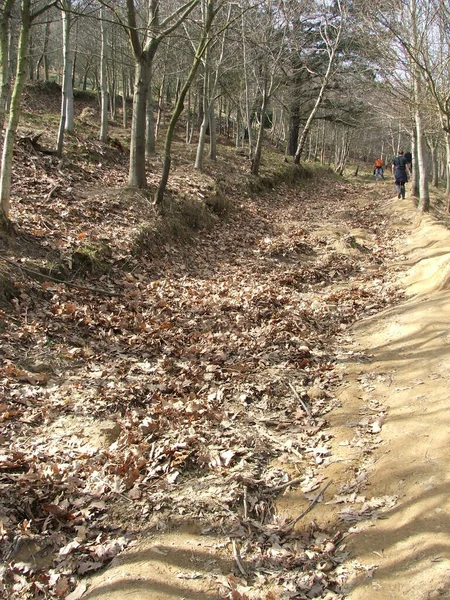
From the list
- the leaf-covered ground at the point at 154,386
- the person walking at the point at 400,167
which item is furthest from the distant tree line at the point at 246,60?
the leaf-covered ground at the point at 154,386

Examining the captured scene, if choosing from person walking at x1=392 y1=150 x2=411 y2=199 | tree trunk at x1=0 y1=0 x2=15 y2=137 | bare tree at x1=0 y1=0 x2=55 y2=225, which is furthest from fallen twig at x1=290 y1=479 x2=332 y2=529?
person walking at x1=392 y1=150 x2=411 y2=199

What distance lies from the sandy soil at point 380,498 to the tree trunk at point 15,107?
19.5 ft

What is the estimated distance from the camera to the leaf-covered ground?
11.5ft

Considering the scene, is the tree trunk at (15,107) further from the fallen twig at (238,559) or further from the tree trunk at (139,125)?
the fallen twig at (238,559)

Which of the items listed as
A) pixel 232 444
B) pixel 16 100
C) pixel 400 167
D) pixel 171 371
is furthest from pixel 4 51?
pixel 400 167

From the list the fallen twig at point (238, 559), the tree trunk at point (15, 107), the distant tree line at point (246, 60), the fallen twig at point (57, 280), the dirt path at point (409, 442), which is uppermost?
the distant tree line at point (246, 60)

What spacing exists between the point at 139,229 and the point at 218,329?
148 inches

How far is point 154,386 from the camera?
18.3 feet

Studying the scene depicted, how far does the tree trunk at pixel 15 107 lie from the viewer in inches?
268

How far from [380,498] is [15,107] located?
24.5 feet

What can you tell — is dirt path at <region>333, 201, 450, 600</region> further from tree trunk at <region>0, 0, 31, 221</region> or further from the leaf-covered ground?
tree trunk at <region>0, 0, 31, 221</region>

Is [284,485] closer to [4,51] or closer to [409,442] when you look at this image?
[409,442]

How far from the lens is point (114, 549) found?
3.46 meters

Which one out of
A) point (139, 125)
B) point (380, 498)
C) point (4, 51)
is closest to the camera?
point (380, 498)
